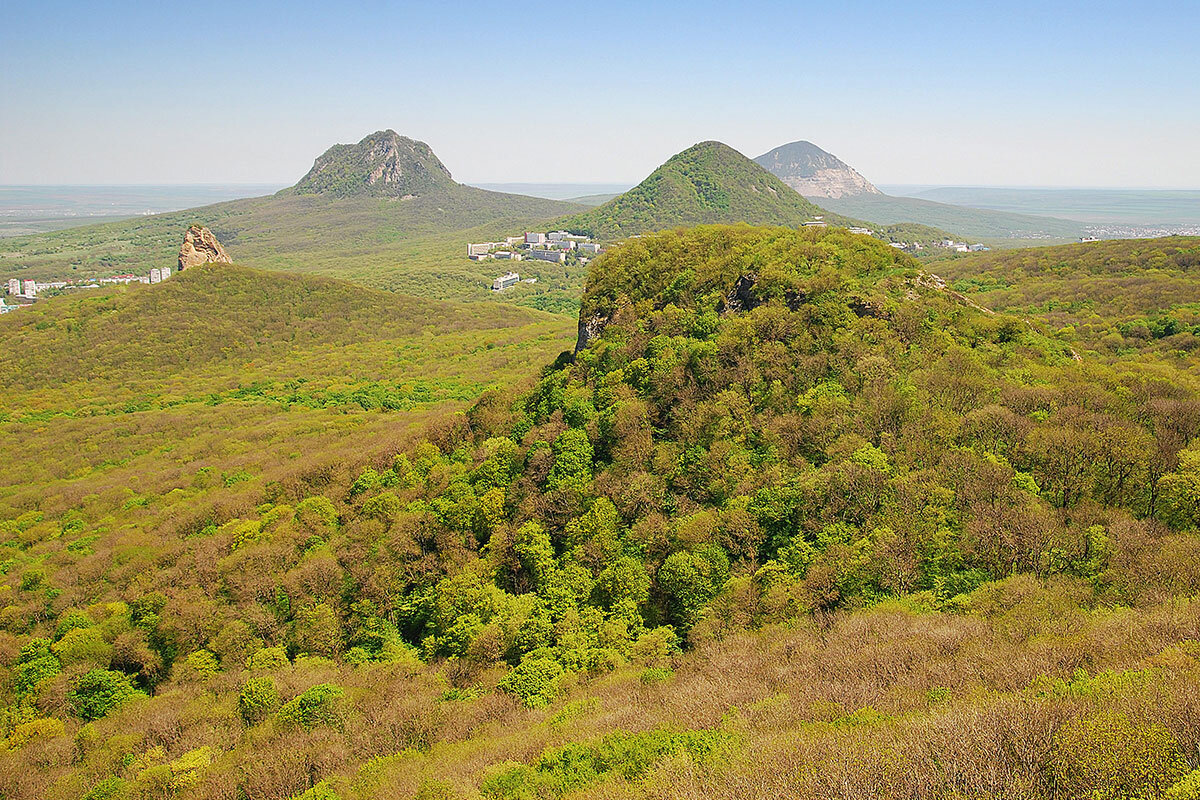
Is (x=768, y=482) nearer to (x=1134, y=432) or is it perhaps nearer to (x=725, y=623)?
(x=725, y=623)

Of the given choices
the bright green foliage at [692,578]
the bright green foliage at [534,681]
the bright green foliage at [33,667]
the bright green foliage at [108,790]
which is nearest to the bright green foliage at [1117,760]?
the bright green foliage at [692,578]

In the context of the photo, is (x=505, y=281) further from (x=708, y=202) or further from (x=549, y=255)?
(x=708, y=202)

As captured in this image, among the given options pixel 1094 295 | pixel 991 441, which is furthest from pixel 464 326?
pixel 991 441

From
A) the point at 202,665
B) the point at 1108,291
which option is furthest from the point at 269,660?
the point at 1108,291

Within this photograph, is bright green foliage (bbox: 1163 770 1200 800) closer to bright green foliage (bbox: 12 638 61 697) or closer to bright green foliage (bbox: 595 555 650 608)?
bright green foliage (bbox: 595 555 650 608)

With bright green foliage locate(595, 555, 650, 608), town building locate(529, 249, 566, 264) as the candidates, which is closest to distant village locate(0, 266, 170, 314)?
town building locate(529, 249, 566, 264)

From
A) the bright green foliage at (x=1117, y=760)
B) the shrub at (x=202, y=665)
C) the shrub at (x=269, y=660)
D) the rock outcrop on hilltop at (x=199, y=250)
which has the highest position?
the rock outcrop on hilltop at (x=199, y=250)

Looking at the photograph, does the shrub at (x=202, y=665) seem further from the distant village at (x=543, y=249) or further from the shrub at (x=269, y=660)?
the distant village at (x=543, y=249)

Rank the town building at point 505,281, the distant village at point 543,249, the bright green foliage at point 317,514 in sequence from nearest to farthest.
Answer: the bright green foliage at point 317,514 → the town building at point 505,281 → the distant village at point 543,249
